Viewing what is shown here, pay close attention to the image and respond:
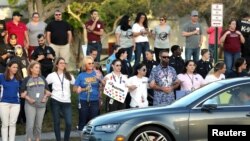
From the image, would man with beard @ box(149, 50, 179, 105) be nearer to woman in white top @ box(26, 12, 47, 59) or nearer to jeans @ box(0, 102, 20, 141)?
jeans @ box(0, 102, 20, 141)

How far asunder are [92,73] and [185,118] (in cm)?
389

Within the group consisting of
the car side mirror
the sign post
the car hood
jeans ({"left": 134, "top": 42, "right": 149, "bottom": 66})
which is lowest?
the car hood

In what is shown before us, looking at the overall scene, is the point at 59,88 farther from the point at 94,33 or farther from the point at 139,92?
the point at 94,33

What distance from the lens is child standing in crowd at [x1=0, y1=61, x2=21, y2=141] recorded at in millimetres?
14359

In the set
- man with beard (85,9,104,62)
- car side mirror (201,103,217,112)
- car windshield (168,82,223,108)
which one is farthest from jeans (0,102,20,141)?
man with beard (85,9,104,62)

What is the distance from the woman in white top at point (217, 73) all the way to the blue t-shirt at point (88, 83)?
262 cm

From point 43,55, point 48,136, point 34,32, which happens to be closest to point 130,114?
point 48,136

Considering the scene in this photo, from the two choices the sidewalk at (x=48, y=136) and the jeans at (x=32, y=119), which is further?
the sidewalk at (x=48, y=136)

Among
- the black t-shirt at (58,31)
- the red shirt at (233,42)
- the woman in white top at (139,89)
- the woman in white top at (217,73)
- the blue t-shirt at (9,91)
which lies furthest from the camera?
the red shirt at (233,42)

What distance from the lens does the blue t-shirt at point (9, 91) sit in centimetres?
1435

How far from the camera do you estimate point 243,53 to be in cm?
2053

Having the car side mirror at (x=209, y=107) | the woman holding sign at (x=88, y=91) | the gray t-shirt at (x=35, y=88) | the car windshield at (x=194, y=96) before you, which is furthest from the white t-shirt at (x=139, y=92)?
the car side mirror at (x=209, y=107)

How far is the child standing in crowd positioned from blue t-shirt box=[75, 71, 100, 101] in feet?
4.50

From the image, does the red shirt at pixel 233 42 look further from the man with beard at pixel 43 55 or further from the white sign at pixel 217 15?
the man with beard at pixel 43 55
